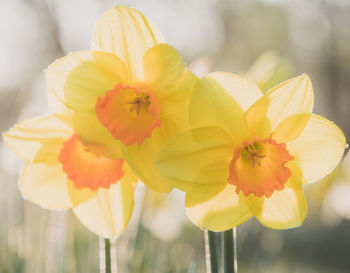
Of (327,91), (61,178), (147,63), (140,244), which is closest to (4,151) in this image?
(140,244)

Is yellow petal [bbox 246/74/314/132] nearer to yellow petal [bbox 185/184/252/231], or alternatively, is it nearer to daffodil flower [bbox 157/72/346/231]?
daffodil flower [bbox 157/72/346/231]

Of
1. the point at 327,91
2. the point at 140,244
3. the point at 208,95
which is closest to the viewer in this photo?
the point at 208,95

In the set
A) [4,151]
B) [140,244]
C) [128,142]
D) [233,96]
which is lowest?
[140,244]

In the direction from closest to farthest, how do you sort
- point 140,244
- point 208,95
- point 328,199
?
point 208,95 < point 140,244 < point 328,199

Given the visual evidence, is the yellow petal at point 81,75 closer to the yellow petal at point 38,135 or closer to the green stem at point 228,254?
the yellow petal at point 38,135

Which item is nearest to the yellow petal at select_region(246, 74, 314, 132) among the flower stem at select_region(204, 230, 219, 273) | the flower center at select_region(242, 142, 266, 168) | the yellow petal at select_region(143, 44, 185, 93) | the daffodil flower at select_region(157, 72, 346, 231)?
the daffodil flower at select_region(157, 72, 346, 231)

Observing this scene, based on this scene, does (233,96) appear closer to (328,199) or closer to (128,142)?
(128,142)

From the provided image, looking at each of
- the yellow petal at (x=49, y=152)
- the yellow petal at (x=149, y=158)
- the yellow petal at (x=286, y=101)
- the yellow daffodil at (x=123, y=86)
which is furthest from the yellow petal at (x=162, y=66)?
the yellow petal at (x=49, y=152)
